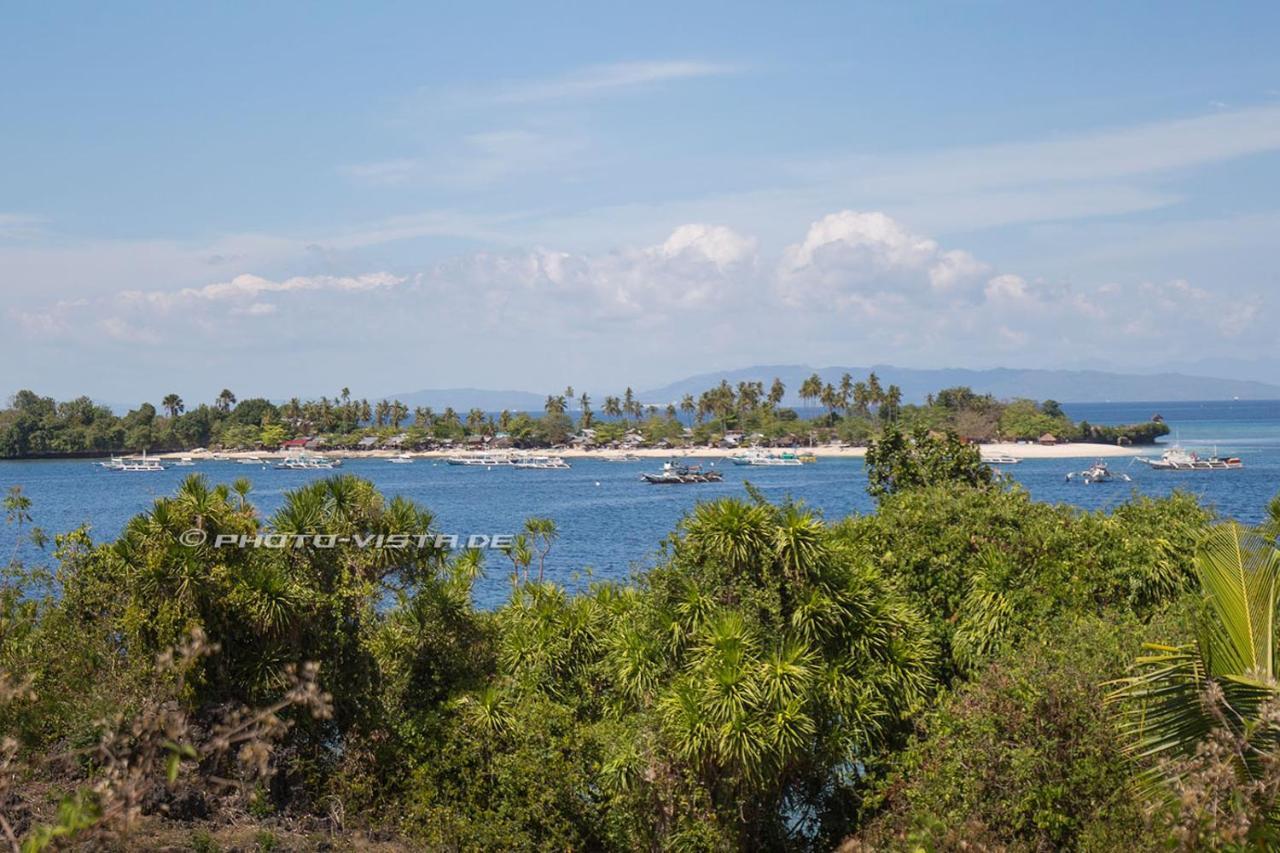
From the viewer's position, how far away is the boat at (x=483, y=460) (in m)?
148

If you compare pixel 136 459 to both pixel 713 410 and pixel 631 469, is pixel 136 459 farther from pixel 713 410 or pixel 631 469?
pixel 713 410

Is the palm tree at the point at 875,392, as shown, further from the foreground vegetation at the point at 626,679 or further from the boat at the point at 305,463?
the foreground vegetation at the point at 626,679

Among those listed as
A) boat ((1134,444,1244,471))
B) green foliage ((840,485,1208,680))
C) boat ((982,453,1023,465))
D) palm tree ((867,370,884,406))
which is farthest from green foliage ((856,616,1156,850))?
palm tree ((867,370,884,406))

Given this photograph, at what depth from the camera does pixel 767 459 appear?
14350 centimetres

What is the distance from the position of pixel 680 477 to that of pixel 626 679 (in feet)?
332

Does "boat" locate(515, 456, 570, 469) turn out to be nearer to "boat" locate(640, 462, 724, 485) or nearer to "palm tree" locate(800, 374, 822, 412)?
"boat" locate(640, 462, 724, 485)

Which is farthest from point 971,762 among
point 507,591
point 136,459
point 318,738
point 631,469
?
point 136,459

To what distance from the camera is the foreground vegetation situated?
13.1 meters

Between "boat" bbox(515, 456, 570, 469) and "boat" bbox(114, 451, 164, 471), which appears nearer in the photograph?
"boat" bbox(114, 451, 164, 471)

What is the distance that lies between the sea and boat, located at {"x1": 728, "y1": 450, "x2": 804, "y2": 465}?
1941 mm

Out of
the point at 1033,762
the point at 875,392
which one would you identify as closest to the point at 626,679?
the point at 1033,762

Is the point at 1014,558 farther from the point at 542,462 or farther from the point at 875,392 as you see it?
the point at 875,392

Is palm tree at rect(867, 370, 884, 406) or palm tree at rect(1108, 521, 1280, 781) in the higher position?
palm tree at rect(867, 370, 884, 406)

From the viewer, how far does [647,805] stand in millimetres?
14688
